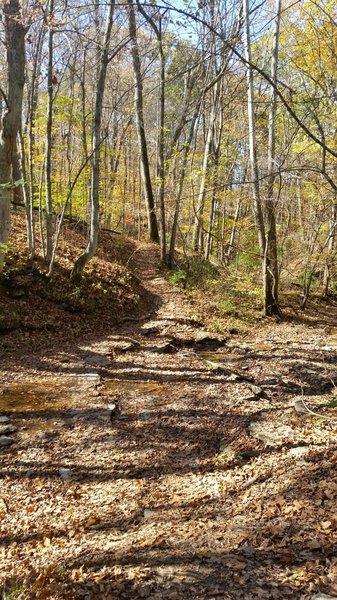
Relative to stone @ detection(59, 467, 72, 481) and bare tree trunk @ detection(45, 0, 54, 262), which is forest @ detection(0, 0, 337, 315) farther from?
stone @ detection(59, 467, 72, 481)

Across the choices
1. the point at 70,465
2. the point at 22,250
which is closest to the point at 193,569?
the point at 70,465

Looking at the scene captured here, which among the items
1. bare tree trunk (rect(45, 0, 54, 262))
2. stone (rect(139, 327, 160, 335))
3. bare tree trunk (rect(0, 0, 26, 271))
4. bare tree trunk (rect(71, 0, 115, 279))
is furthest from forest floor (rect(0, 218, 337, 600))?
bare tree trunk (rect(0, 0, 26, 271))

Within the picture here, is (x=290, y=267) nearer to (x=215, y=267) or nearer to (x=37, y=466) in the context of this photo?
(x=215, y=267)

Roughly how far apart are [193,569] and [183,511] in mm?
922

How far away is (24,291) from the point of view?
31.7 ft

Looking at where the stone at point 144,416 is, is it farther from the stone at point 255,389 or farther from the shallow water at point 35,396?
the stone at point 255,389

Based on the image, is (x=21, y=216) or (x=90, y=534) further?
(x=21, y=216)

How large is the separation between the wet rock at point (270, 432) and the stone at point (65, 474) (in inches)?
93.1

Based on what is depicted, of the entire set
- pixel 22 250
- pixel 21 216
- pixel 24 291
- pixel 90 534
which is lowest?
pixel 90 534

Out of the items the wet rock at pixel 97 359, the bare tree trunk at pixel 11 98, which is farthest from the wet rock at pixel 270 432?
the bare tree trunk at pixel 11 98

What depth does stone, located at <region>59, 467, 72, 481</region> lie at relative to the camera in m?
4.67

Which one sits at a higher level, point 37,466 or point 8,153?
point 8,153

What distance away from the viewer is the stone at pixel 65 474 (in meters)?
4.67

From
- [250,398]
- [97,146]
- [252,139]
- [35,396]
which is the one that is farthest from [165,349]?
[252,139]
